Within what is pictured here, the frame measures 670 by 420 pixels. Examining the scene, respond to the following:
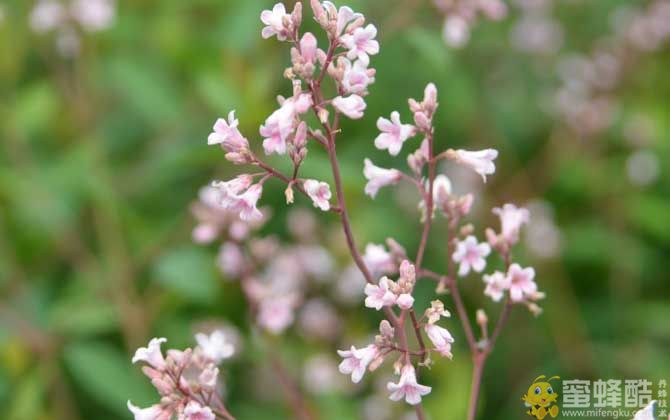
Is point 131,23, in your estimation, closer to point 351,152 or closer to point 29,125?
point 29,125

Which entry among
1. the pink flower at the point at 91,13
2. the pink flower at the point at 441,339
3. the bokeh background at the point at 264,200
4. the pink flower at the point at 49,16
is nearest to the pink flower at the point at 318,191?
the pink flower at the point at 441,339

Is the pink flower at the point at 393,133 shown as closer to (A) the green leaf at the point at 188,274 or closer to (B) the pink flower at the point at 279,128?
(B) the pink flower at the point at 279,128

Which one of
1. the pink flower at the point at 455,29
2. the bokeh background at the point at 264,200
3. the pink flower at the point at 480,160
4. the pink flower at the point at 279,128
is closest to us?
the pink flower at the point at 279,128

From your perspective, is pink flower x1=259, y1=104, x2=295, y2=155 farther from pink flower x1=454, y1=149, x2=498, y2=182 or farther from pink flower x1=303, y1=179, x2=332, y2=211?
pink flower x1=454, y1=149, x2=498, y2=182

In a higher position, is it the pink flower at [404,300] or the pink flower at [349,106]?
the pink flower at [349,106]

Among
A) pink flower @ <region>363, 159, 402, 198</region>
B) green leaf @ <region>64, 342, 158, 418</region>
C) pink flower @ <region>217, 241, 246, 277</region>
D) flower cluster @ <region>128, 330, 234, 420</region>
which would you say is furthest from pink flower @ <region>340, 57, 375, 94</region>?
green leaf @ <region>64, 342, 158, 418</region>

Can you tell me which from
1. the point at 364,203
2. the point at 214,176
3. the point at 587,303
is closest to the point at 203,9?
the point at 214,176
